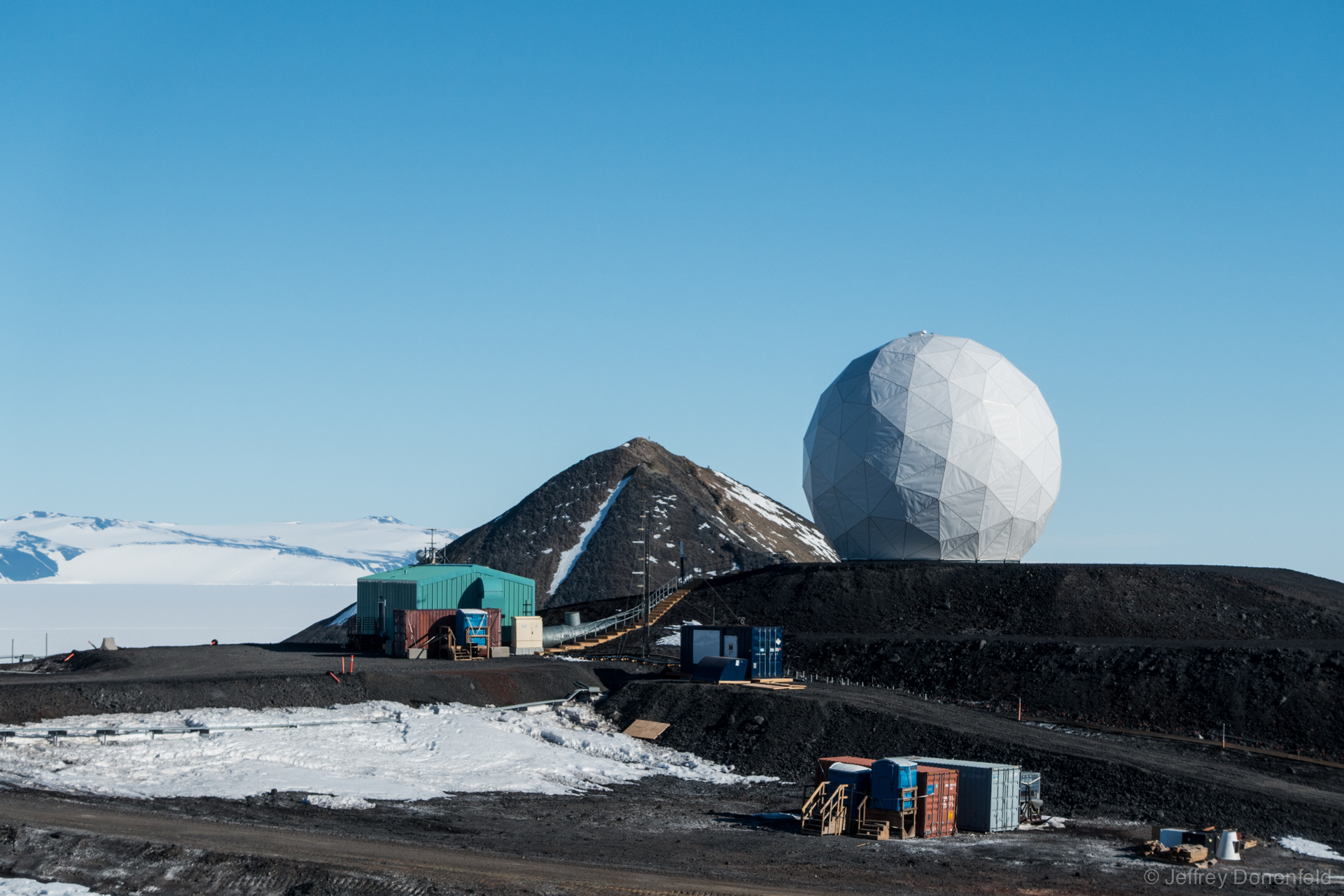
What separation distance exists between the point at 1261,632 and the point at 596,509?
187ft

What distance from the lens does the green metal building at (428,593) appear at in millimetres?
47156

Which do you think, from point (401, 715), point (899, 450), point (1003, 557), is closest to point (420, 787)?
point (401, 715)

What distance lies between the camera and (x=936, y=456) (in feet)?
166

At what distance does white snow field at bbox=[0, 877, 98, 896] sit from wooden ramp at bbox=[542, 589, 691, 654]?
30.9m

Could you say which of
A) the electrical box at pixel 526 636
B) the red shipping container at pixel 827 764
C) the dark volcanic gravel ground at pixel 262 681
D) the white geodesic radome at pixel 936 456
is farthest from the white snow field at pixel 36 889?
the white geodesic radome at pixel 936 456

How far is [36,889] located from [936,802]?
16.9 meters

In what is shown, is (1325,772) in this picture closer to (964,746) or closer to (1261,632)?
(964,746)

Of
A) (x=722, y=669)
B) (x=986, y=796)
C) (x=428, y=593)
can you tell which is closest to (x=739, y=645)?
(x=722, y=669)

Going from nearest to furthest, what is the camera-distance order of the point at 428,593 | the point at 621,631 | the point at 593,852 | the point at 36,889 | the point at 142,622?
the point at 36,889 < the point at 593,852 < the point at 428,593 < the point at 621,631 < the point at 142,622

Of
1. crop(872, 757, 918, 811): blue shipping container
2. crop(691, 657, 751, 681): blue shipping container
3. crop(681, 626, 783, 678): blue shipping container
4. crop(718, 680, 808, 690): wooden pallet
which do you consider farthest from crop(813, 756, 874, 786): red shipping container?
crop(681, 626, 783, 678): blue shipping container

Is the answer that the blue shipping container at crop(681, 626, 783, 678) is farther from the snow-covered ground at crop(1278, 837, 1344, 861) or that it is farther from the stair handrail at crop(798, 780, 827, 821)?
the snow-covered ground at crop(1278, 837, 1344, 861)

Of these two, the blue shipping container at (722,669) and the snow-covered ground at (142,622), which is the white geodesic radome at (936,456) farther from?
the snow-covered ground at (142,622)

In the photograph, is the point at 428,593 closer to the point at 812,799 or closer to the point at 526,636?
the point at 526,636

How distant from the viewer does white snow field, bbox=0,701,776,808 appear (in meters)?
25.1
